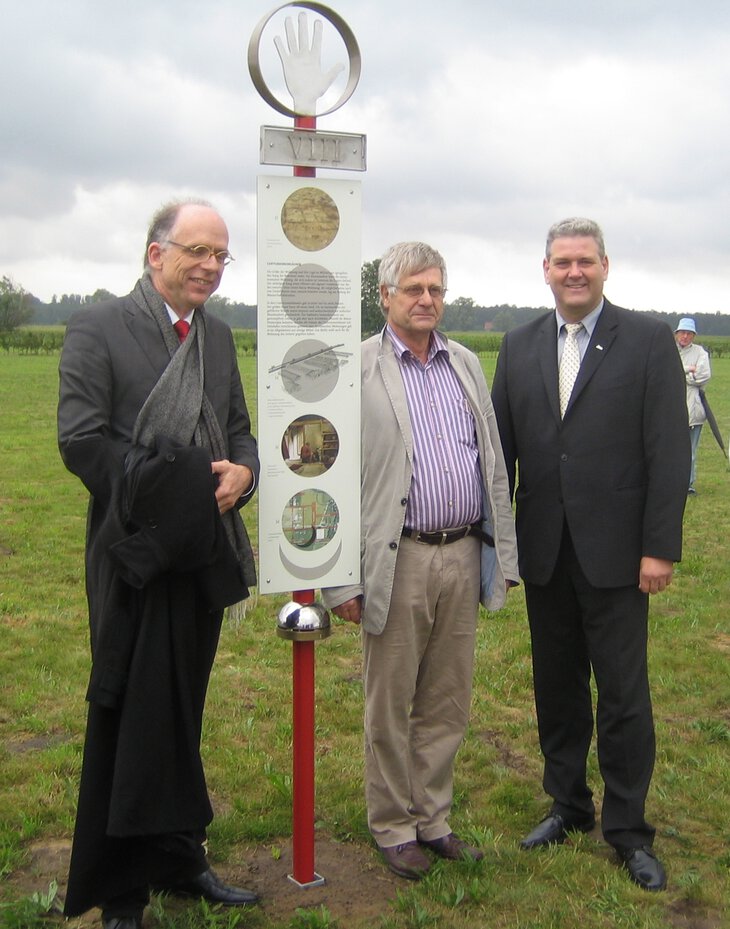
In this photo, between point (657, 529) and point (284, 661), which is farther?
point (284, 661)

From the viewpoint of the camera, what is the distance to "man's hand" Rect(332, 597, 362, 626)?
383cm

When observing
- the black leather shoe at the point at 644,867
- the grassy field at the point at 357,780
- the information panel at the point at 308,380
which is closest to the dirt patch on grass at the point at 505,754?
the grassy field at the point at 357,780

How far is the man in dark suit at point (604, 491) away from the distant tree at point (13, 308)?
3448 inches

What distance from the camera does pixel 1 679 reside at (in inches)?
237

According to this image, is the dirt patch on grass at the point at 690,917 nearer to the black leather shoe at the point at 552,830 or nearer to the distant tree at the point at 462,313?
the black leather shoe at the point at 552,830

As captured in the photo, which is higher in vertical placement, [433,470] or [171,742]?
[433,470]

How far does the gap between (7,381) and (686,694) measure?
2894 centimetres

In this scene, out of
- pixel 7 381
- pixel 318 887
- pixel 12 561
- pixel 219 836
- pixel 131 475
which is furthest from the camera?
pixel 7 381

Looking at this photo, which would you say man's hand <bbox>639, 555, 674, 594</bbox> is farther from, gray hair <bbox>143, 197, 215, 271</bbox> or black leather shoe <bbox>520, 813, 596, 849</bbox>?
gray hair <bbox>143, 197, 215, 271</bbox>

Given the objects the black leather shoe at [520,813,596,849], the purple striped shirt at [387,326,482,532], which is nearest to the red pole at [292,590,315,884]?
the purple striped shirt at [387,326,482,532]

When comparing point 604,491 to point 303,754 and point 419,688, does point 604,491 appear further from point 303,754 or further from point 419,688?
point 303,754

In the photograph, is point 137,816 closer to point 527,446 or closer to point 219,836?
point 219,836

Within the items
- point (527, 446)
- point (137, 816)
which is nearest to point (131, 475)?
point (137, 816)

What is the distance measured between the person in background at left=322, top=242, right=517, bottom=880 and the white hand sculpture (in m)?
0.66
